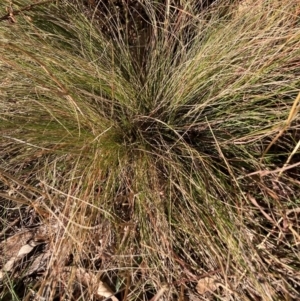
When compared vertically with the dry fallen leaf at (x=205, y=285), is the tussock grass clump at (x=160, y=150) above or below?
above

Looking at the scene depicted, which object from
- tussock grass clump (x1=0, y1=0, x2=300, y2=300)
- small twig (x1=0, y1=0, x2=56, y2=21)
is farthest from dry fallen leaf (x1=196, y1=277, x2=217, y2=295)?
small twig (x1=0, y1=0, x2=56, y2=21)

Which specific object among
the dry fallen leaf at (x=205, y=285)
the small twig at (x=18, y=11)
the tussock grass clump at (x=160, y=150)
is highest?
the small twig at (x=18, y=11)

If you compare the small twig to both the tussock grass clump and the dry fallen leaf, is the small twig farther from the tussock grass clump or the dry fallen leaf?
the dry fallen leaf

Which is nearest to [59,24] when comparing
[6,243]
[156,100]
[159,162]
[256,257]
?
[156,100]

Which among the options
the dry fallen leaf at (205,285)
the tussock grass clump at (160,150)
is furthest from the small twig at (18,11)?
the dry fallen leaf at (205,285)

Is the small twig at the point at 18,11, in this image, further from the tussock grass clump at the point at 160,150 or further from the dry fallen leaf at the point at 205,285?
the dry fallen leaf at the point at 205,285

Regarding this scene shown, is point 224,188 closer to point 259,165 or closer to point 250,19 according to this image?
point 259,165

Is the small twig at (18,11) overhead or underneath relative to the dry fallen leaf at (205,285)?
overhead
